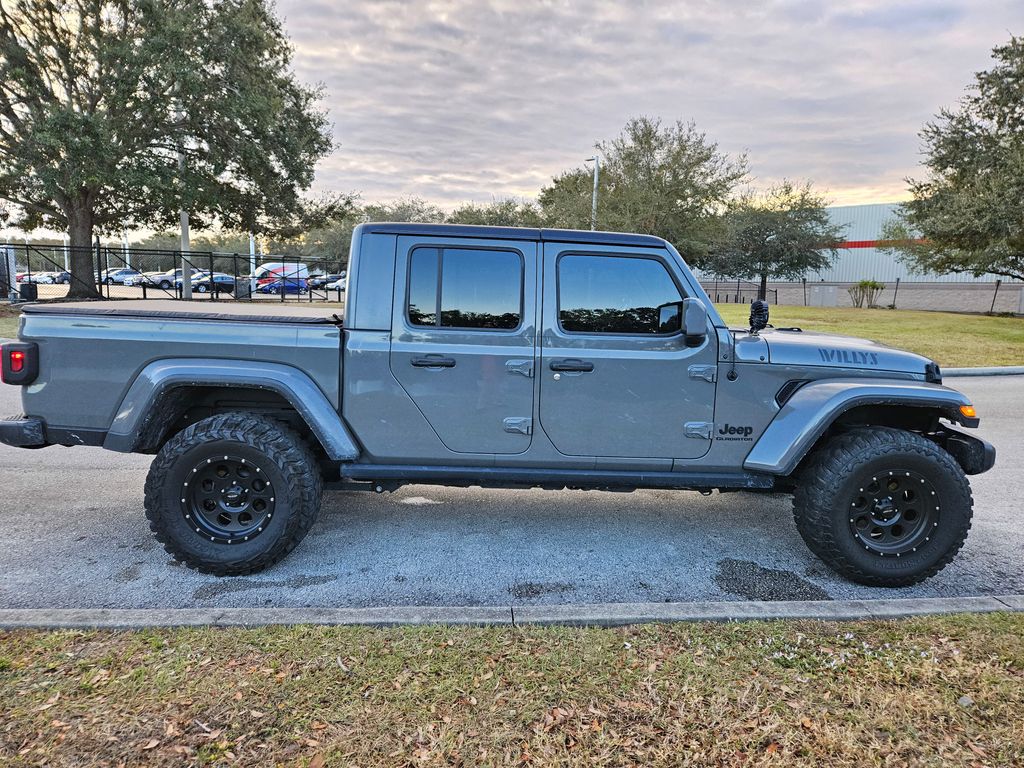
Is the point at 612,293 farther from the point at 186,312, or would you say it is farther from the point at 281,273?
the point at 281,273

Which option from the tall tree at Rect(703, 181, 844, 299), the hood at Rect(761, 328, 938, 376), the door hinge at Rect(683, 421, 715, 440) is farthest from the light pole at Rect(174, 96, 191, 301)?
the tall tree at Rect(703, 181, 844, 299)

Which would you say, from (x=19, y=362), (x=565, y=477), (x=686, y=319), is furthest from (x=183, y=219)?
(x=686, y=319)

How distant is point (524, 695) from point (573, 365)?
174 cm

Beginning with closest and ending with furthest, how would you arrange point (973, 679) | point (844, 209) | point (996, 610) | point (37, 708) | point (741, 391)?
point (37, 708)
point (973, 679)
point (996, 610)
point (741, 391)
point (844, 209)


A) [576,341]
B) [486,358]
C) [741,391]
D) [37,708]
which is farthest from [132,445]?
[741,391]

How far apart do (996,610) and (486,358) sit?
280cm

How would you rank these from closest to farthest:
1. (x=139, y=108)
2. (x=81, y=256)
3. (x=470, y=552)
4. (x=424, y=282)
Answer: (x=424, y=282) < (x=470, y=552) < (x=139, y=108) < (x=81, y=256)

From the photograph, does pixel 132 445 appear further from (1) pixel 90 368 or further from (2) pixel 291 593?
(2) pixel 291 593

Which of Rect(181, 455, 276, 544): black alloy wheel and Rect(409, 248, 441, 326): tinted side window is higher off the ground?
Rect(409, 248, 441, 326): tinted side window

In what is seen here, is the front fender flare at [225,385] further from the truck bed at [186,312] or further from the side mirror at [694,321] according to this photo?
the side mirror at [694,321]

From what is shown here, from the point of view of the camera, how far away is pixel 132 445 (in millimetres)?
3447

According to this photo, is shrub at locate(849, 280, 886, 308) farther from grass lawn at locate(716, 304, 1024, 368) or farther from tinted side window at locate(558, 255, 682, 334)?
tinted side window at locate(558, 255, 682, 334)

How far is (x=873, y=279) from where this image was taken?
44.9 metres

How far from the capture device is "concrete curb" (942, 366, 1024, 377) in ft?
37.5
